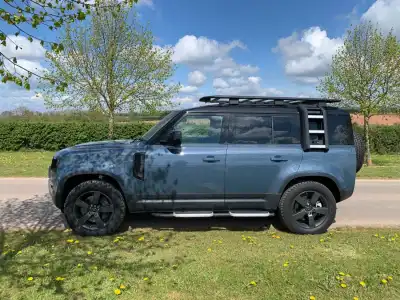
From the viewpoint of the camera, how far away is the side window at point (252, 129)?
5.23 meters

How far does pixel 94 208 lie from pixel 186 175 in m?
1.42

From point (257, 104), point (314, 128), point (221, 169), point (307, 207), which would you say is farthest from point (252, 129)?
point (307, 207)

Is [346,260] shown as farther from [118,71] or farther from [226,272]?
[118,71]

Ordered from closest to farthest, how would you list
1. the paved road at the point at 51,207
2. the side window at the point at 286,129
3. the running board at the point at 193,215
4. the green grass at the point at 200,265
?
1. the green grass at the point at 200,265
2. the running board at the point at 193,215
3. the side window at the point at 286,129
4. the paved road at the point at 51,207

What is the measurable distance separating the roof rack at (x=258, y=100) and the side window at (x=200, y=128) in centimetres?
37

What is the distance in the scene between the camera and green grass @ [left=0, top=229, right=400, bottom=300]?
11.3 feet

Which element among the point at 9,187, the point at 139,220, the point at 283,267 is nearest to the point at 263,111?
the point at 283,267

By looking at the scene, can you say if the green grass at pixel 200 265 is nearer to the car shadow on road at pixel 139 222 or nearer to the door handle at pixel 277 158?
the car shadow on road at pixel 139 222

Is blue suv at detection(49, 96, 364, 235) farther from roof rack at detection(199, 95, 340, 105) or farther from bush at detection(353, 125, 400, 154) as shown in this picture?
bush at detection(353, 125, 400, 154)

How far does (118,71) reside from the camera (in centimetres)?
1551

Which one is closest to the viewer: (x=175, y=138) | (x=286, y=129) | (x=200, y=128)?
(x=175, y=138)

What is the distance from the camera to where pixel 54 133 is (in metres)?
18.6

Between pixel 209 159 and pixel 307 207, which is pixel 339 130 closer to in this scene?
pixel 307 207

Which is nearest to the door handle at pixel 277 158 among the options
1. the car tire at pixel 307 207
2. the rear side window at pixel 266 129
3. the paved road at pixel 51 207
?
the rear side window at pixel 266 129
